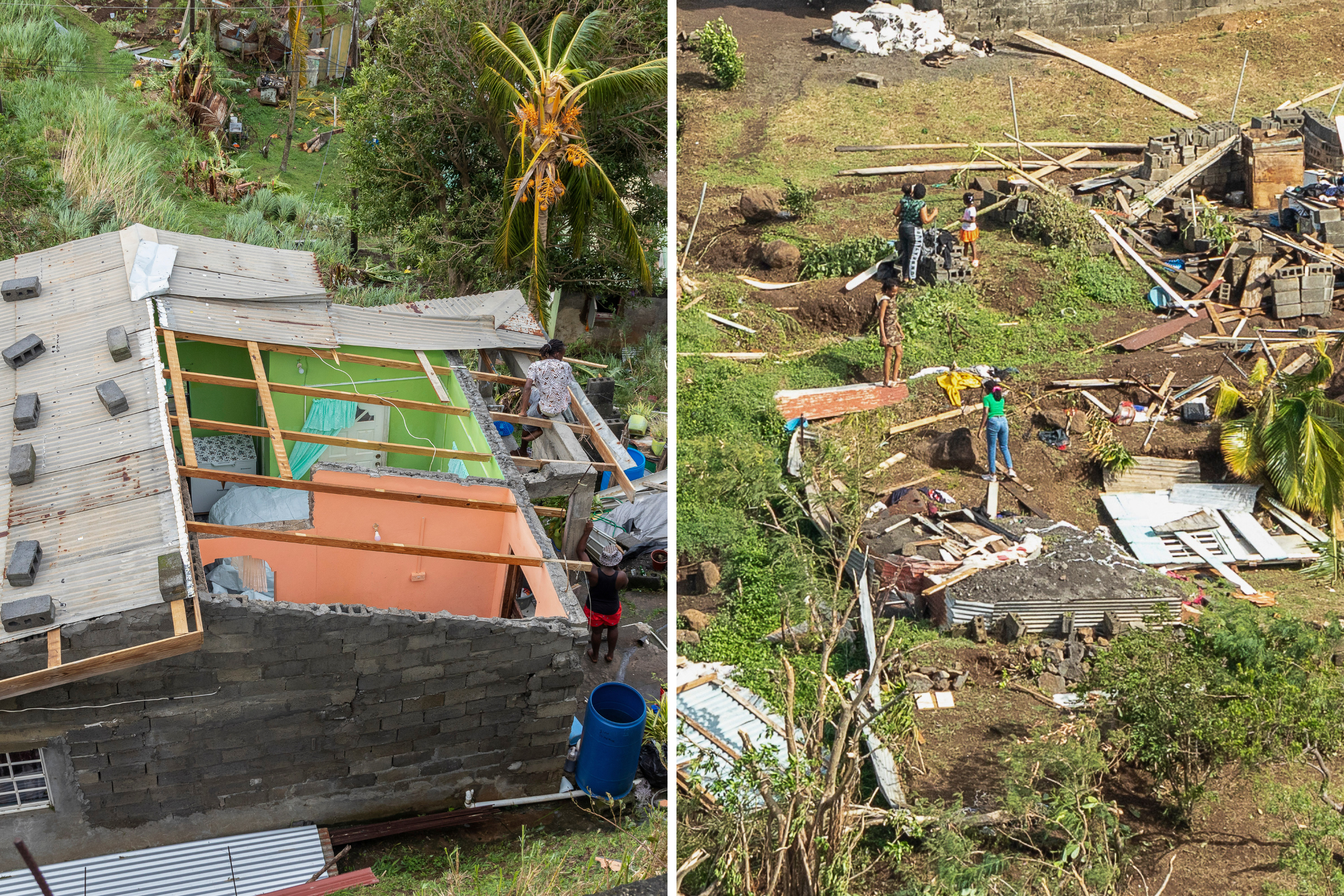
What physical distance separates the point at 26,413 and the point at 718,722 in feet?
21.8

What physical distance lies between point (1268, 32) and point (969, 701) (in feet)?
58.8

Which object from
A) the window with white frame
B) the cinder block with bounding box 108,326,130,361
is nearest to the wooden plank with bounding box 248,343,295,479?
the cinder block with bounding box 108,326,130,361

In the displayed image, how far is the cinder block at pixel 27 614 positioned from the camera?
8.20m

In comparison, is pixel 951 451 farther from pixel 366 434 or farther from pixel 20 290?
pixel 20 290

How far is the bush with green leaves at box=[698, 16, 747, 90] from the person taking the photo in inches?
735

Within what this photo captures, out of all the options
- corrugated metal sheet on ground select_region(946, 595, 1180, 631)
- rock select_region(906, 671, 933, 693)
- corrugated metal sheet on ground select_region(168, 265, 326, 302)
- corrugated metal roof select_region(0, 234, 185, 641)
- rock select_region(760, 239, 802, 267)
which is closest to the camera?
corrugated metal roof select_region(0, 234, 185, 641)

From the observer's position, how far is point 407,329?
523 inches

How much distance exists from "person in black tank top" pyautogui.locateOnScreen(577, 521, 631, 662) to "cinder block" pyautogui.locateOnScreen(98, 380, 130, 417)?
4577mm

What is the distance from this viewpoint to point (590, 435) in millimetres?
13008

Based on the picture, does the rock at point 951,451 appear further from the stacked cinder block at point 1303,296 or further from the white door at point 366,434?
the white door at point 366,434

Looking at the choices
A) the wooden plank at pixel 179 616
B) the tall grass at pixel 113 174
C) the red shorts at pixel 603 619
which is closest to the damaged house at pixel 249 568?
the wooden plank at pixel 179 616

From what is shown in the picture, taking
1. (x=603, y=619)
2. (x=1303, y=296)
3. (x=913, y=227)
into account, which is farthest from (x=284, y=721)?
(x=1303, y=296)

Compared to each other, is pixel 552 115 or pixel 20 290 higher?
pixel 552 115

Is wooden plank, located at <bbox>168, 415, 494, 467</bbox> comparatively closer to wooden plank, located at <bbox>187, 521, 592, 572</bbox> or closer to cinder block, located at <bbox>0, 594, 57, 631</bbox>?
wooden plank, located at <bbox>187, 521, 592, 572</bbox>
